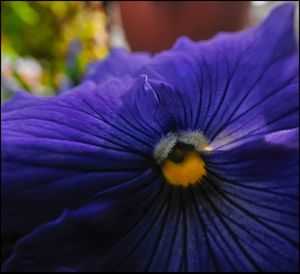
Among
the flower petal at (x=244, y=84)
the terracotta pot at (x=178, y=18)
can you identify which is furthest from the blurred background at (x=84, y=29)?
the flower petal at (x=244, y=84)

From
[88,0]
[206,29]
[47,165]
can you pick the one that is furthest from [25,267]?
[88,0]

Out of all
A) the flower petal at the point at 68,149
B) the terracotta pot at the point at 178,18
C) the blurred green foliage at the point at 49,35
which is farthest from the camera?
the blurred green foliage at the point at 49,35

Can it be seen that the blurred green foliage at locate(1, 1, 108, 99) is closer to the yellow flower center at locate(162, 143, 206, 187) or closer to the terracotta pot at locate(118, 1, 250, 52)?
the terracotta pot at locate(118, 1, 250, 52)

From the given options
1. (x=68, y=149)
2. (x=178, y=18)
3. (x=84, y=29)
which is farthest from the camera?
(x=84, y=29)

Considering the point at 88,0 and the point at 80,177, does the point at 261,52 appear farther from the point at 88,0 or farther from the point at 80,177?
the point at 88,0

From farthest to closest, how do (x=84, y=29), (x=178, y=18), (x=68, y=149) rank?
(x=84, y=29), (x=178, y=18), (x=68, y=149)

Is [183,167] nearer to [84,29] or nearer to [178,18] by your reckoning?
[178,18]

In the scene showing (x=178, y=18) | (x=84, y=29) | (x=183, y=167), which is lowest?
(x=183, y=167)

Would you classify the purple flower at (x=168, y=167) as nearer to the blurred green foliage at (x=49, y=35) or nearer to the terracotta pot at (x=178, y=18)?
the terracotta pot at (x=178, y=18)

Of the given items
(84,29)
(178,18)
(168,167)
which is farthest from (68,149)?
(84,29)
